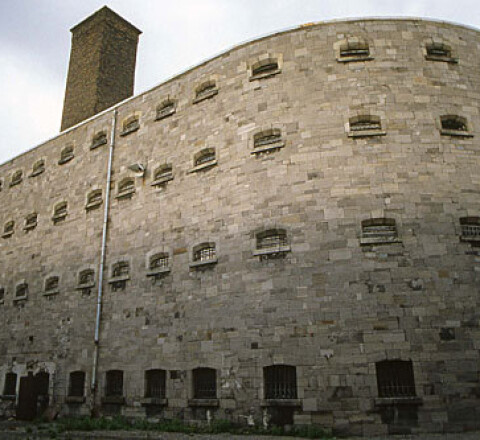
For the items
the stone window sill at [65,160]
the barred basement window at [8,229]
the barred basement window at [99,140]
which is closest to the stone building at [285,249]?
the barred basement window at [99,140]

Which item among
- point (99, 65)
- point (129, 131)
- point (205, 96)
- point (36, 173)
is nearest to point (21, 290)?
point (36, 173)

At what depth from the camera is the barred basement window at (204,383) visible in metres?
12.8

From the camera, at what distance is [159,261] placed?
1547 cm

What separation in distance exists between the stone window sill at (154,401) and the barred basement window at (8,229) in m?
12.1

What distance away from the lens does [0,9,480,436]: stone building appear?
447 inches

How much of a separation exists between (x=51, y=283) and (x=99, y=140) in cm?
623

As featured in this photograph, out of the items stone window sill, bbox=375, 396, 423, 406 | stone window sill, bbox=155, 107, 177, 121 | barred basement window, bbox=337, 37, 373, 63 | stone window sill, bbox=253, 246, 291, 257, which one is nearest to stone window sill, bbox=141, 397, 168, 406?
stone window sill, bbox=253, 246, 291, 257

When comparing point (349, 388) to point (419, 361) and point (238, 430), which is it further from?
point (238, 430)

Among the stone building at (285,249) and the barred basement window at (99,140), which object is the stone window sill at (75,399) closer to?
the stone building at (285,249)

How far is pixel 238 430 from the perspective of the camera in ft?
38.4

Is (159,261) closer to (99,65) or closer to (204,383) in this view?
(204,383)

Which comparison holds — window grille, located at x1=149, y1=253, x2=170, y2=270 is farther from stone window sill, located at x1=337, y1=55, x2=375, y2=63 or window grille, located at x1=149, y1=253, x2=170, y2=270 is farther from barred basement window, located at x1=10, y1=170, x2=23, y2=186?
barred basement window, located at x1=10, y1=170, x2=23, y2=186

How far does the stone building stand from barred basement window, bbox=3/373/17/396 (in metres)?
0.10

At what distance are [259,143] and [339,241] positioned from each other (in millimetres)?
4143
